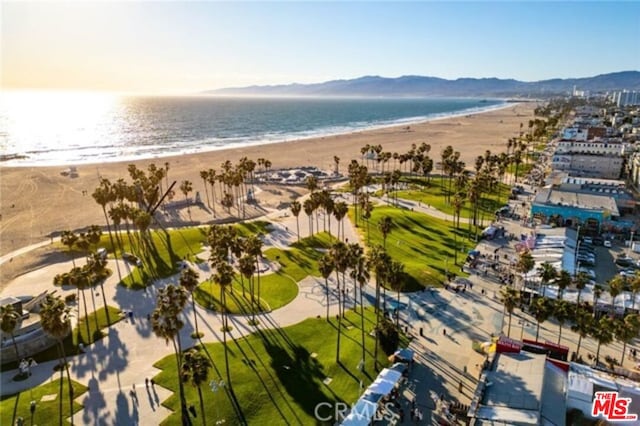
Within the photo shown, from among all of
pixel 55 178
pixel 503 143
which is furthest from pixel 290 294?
pixel 503 143

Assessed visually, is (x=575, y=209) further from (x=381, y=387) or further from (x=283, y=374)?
(x=283, y=374)

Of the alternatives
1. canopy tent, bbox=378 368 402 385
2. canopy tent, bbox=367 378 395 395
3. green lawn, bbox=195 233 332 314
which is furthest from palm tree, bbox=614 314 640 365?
green lawn, bbox=195 233 332 314

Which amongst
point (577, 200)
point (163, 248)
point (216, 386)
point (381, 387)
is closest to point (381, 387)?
point (381, 387)

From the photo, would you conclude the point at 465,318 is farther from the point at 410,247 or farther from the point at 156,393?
the point at 156,393

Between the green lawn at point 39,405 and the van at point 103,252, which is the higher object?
the van at point 103,252

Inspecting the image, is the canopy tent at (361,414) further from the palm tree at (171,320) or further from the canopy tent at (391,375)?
the palm tree at (171,320)

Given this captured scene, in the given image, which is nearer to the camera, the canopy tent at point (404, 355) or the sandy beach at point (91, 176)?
the canopy tent at point (404, 355)

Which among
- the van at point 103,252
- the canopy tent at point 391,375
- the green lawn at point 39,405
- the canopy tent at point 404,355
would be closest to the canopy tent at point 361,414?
the canopy tent at point 391,375
